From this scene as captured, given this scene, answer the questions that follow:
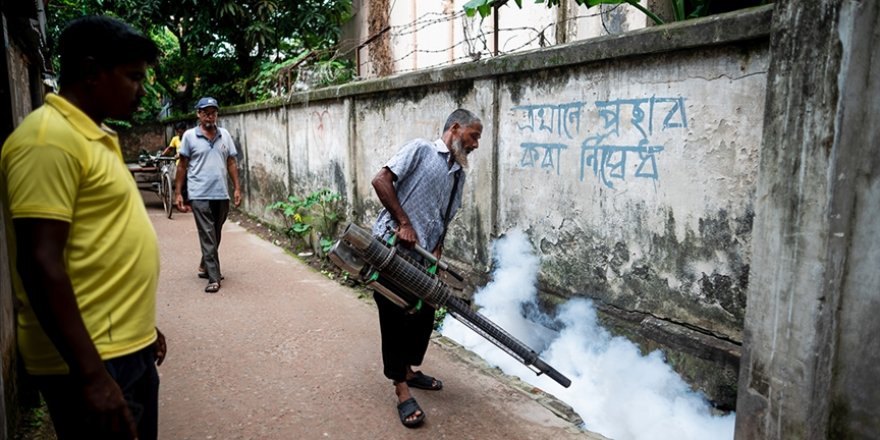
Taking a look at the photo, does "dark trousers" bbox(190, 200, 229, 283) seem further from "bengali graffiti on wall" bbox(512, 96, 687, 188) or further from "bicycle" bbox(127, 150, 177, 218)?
"bicycle" bbox(127, 150, 177, 218)

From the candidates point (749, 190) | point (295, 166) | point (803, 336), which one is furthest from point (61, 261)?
point (295, 166)

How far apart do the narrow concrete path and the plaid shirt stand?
3.41ft

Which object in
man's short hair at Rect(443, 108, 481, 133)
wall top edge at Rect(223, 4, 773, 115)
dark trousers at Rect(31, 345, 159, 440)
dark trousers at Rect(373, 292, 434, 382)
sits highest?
wall top edge at Rect(223, 4, 773, 115)

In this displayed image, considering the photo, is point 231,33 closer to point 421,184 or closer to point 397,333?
point 421,184

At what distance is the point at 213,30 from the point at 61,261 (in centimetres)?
1465

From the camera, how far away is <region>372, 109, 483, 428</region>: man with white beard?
3221mm

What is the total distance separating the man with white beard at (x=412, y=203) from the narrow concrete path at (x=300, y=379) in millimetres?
286

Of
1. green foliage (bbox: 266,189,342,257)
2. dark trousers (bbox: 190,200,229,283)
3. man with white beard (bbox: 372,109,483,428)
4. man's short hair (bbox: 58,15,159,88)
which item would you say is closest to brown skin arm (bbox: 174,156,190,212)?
dark trousers (bbox: 190,200,229,283)

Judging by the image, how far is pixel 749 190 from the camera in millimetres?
3102

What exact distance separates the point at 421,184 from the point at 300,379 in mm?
1610

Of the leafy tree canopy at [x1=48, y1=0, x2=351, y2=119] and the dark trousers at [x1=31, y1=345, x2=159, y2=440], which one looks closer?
the dark trousers at [x1=31, y1=345, x2=159, y2=440]

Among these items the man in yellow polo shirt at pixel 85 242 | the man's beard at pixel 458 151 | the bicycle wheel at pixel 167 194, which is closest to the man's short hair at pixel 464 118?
the man's beard at pixel 458 151

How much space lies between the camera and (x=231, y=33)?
14.3 metres

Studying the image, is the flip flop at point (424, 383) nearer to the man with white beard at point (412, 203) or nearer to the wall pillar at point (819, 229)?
the man with white beard at point (412, 203)
